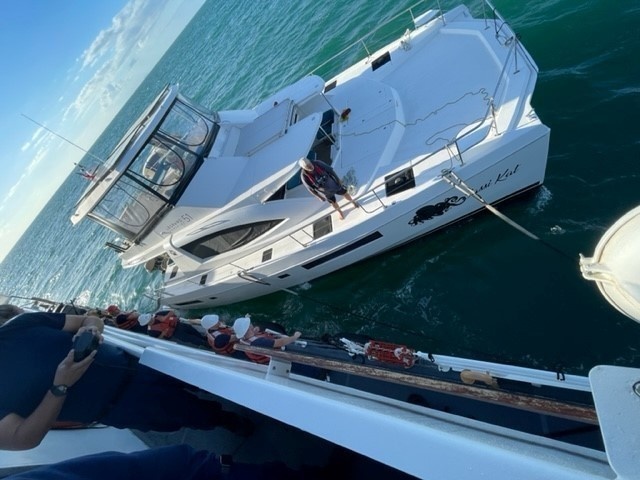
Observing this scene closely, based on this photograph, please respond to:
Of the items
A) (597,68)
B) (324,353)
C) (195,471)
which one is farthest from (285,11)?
(195,471)

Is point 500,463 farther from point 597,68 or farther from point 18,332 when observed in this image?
point 597,68

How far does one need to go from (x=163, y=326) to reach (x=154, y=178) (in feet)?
10.9

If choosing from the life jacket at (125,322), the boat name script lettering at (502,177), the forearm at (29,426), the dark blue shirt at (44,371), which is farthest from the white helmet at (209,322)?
the boat name script lettering at (502,177)

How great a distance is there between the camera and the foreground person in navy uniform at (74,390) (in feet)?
7.80

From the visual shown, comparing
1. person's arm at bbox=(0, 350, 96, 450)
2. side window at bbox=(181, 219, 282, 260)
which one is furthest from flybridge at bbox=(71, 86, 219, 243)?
person's arm at bbox=(0, 350, 96, 450)

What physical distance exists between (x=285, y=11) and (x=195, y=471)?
85.6 ft

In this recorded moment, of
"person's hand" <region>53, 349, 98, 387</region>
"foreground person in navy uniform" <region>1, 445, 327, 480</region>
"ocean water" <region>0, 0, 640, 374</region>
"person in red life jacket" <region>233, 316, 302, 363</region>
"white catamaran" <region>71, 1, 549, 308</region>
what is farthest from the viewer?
"white catamaran" <region>71, 1, 549, 308</region>

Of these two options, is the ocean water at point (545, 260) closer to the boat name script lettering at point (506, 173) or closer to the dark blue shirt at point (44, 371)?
the boat name script lettering at point (506, 173)

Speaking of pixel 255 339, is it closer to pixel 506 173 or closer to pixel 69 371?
pixel 69 371

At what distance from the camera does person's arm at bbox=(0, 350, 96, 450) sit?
2303 millimetres

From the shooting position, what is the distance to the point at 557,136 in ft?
22.6

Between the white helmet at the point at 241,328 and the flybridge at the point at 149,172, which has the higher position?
the flybridge at the point at 149,172

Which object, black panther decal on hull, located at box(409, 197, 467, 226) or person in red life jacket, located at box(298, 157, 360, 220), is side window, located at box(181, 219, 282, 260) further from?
black panther decal on hull, located at box(409, 197, 467, 226)

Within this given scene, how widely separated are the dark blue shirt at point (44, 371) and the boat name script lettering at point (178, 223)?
Result: 4622 millimetres
